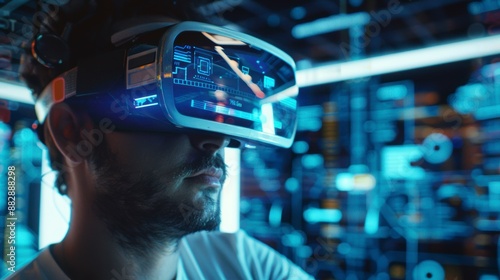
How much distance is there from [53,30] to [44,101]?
129 millimetres

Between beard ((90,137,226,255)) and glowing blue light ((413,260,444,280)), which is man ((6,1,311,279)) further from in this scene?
glowing blue light ((413,260,444,280))

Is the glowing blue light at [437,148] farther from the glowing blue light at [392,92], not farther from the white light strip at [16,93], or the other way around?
the white light strip at [16,93]

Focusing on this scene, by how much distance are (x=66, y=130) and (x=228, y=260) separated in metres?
0.41

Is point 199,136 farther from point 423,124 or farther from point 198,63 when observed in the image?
point 423,124

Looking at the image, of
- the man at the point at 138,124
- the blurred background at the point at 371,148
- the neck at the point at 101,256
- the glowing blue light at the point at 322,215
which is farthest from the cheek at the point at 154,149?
the glowing blue light at the point at 322,215

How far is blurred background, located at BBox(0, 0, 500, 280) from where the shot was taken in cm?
110

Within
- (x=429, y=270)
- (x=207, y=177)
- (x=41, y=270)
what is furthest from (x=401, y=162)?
(x=41, y=270)

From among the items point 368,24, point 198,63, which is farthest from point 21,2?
point 368,24

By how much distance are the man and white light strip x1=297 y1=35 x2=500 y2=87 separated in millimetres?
683

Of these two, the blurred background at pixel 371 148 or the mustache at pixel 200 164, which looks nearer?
the mustache at pixel 200 164

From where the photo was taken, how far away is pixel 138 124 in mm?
641

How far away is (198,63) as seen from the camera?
2.09 ft

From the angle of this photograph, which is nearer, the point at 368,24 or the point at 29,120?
the point at 29,120

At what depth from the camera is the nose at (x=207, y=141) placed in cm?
68
